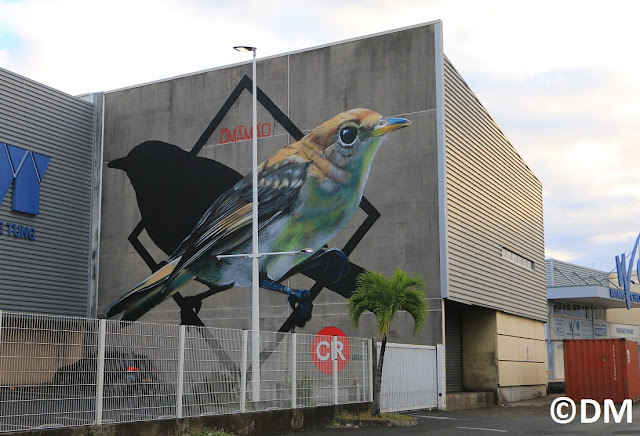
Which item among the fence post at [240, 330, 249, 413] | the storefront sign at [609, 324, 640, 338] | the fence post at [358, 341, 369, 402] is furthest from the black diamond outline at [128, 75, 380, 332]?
the storefront sign at [609, 324, 640, 338]

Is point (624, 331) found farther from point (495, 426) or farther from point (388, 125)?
point (495, 426)

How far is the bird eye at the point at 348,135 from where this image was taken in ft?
102

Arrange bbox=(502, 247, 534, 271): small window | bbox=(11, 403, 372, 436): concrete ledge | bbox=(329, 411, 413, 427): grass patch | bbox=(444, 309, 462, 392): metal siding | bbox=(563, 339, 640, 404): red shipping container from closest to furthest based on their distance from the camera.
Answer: bbox=(11, 403, 372, 436): concrete ledge
bbox=(329, 411, 413, 427): grass patch
bbox=(563, 339, 640, 404): red shipping container
bbox=(444, 309, 462, 392): metal siding
bbox=(502, 247, 534, 271): small window

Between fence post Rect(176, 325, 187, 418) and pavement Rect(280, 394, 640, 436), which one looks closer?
fence post Rect(176, 325, 187, 418)

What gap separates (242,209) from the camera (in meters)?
32.4

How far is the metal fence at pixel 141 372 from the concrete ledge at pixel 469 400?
8924mm

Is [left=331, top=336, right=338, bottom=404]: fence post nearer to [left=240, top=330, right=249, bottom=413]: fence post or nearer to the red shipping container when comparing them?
[left=240, top=330, right=249, bottom=413]: fence post

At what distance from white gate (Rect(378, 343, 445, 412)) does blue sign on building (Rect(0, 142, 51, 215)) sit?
16.4 meters

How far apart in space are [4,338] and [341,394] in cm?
1069

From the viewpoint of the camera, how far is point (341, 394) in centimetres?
2077

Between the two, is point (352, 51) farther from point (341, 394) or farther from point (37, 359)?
point (37, 359)

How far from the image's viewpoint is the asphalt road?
18609 mm

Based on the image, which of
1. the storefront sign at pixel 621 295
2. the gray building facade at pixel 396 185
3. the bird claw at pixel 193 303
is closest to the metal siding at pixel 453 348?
the gray building facade at pixel 396 185

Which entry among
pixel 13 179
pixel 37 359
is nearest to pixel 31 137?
pixel 13 179
